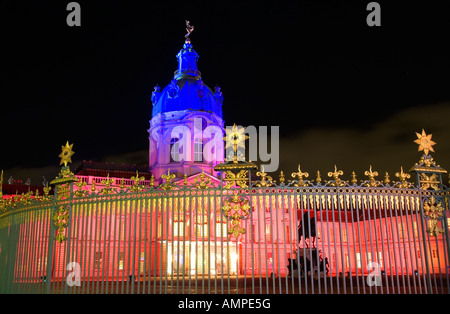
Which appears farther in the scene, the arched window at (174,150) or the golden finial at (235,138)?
the arched window at (174,150)

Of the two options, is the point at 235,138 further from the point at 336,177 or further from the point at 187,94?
the point at 187,94

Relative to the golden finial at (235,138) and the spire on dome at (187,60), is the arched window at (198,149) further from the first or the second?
the golden finial at (235,138)

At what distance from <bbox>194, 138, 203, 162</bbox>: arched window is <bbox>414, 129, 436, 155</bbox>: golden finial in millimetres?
32724

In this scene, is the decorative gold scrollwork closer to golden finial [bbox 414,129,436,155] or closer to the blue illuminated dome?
golden finial [bbox 414,129,436,155]

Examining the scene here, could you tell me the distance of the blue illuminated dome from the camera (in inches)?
1724

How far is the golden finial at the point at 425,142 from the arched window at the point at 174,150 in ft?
109

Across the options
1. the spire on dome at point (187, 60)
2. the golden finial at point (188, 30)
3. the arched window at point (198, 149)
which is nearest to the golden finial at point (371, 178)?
the arched window at point (198, 149)

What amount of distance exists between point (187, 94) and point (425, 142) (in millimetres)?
34192

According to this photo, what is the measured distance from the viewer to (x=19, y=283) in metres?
11.7

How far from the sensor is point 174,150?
43875 mm

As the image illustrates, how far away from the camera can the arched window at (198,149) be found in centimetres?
4347

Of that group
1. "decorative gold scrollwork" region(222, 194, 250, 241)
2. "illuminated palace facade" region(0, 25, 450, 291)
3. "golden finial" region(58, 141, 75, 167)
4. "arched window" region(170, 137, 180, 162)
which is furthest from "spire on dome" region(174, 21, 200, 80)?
"decorative gold scrollwork" region(222, 194, 250, 241)
